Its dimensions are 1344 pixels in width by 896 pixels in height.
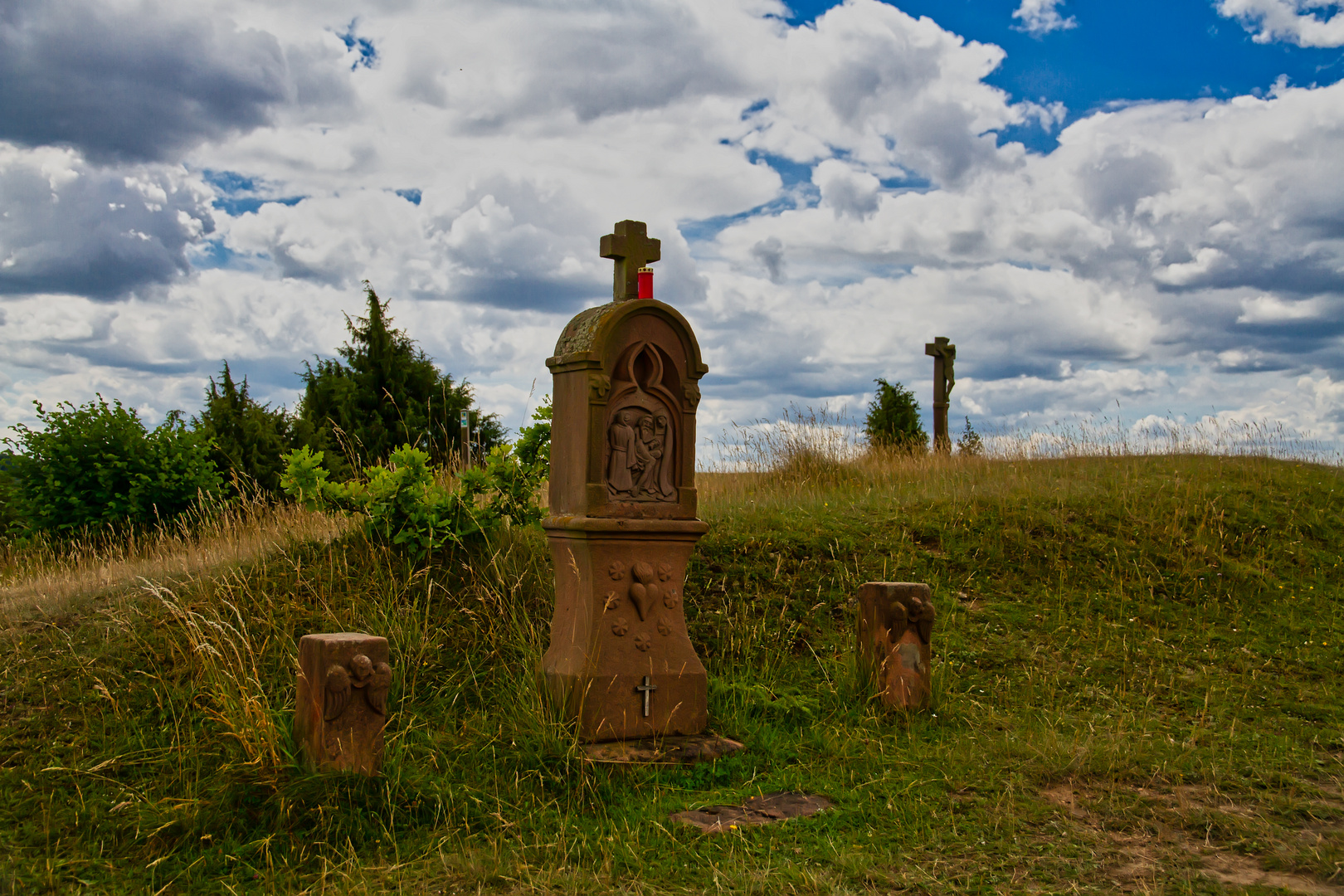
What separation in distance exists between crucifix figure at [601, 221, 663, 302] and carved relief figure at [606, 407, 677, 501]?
875 mm

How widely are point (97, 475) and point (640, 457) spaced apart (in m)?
8.16

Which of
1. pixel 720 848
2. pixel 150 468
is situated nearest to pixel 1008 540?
pixel 720 848

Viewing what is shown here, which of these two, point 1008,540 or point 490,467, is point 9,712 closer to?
point 490,467

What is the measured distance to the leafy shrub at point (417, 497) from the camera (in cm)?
698

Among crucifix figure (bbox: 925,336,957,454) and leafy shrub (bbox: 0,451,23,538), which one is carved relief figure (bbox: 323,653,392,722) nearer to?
leafy shrub (bbox: 0,451,23,538)

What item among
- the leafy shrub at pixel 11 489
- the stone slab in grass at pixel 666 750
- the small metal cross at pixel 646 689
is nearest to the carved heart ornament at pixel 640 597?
the small metal cross at pixel 646 689

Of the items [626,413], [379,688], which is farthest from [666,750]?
[626,413]

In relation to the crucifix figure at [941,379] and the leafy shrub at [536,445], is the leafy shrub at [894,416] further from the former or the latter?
the leafy shrub at [536,445]

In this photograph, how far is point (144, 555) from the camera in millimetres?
10180

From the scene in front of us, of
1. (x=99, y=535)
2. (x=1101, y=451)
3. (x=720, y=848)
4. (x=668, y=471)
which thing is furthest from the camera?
(x=1101, y=451)

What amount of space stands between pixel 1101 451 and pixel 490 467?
30.9ft

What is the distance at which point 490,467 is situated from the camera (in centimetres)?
720

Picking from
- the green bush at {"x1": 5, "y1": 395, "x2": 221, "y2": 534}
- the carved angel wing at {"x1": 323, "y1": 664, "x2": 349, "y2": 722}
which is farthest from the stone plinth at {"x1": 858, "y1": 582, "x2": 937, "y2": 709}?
the green bush at {"x1": 5, "y1": 395, "x2": 221, "y2": 534}

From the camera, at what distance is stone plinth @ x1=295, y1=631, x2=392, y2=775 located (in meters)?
4.56
